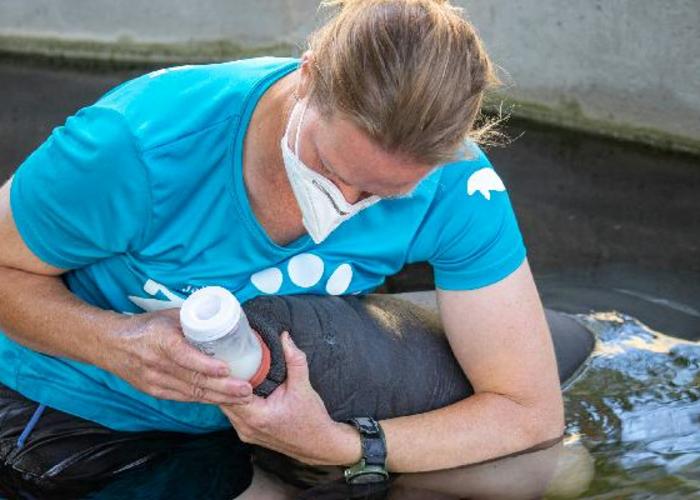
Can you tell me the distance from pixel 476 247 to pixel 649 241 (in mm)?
1562

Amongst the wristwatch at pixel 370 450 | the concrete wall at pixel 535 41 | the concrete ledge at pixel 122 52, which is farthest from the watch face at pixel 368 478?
the concrete ledge at pixel 122 52

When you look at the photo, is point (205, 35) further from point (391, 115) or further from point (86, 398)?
point (391, 115)

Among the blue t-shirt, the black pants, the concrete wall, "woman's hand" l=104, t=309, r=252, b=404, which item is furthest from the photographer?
the concrete wall

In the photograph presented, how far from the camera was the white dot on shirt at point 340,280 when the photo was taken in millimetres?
2014

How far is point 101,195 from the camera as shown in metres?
1.75

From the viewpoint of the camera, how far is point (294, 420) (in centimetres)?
184

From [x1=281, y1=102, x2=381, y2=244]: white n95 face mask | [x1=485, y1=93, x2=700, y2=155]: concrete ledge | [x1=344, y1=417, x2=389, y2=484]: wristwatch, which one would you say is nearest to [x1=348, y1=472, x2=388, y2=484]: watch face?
[x1=344, y1=417, x2=389, y2=484]: wristwatch

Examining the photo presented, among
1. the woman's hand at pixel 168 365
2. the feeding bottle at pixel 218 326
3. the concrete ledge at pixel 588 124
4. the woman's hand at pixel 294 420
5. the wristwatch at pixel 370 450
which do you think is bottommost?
the concrete ledge at pixel 588 124

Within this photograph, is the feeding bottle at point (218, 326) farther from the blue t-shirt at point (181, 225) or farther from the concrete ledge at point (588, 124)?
the concrete ledge at point (588, 124)

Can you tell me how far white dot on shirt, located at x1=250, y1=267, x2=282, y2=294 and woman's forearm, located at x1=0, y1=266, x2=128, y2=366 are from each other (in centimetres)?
25

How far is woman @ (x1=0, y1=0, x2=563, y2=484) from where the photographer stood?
5.14 feet

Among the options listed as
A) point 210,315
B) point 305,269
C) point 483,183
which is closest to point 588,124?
point 483,183

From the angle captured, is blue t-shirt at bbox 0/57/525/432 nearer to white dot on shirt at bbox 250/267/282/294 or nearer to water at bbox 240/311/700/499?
white dot on shirt at bbox 250/267/282/294

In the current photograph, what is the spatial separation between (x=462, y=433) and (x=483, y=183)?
18.7 inches
